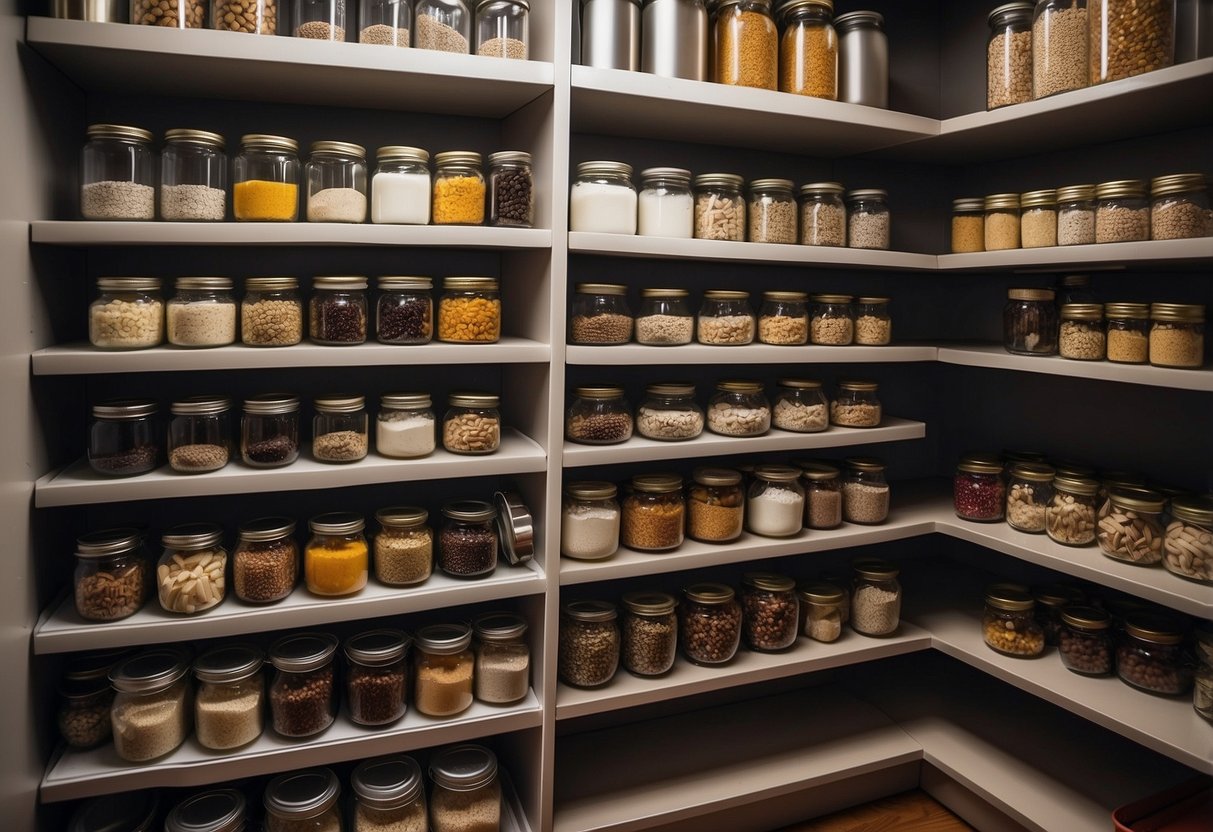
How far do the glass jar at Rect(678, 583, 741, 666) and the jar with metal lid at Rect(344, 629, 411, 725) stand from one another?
65 centimetres

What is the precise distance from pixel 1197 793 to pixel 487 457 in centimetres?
159

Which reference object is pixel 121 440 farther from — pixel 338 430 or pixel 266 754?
pixel 266 754

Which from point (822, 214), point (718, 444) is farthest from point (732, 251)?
point (718, 444)

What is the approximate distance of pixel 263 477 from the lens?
1.39m

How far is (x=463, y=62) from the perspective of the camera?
142 cm

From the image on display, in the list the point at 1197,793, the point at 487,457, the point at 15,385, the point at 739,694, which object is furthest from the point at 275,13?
the point at 1197,793

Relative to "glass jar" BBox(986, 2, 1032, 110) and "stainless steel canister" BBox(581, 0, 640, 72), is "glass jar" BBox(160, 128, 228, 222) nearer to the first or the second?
"stainless steel canister" BBox(581, 0, 640, 72)

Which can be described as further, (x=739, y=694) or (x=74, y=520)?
(x=739, y=694)

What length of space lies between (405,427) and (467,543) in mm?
260

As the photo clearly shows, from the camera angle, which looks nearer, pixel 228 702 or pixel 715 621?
pixel 228 702

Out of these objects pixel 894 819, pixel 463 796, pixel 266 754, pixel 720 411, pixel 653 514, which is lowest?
pixel 894 819

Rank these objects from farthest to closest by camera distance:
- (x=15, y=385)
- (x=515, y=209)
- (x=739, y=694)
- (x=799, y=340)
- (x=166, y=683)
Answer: (x=739, y=694) → (x=799, y=340) → (x=515, y=209) → (x=166, y=683) → (x=15, y=385)

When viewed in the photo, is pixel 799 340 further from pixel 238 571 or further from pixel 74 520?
pixel 74 520

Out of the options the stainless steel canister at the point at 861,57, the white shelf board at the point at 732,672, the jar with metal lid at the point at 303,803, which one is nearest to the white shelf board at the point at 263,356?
the white shelf board at the point at 732,672
